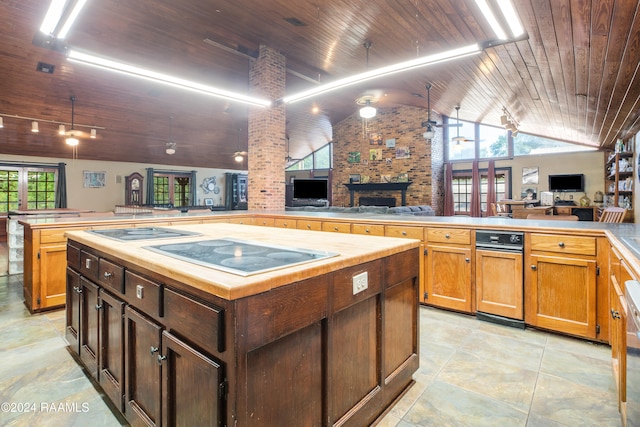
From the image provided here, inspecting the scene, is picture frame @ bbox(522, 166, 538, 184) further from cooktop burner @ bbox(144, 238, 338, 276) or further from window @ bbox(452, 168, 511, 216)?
cooktop burner @ bbox(144, 238, 338, 276)

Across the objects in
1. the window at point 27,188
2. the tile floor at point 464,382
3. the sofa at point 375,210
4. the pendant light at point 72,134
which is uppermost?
the pendant light at point 72,134

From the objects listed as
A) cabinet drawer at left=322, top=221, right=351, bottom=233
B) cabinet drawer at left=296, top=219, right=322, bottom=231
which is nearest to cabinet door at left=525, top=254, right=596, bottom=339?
cabinet drawer at left=322, top=221, right=351, bottom=233

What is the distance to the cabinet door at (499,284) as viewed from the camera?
263 centimetres

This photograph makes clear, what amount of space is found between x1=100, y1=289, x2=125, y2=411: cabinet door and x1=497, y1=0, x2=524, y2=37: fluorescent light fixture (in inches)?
95.5

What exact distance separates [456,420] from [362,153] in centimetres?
1032

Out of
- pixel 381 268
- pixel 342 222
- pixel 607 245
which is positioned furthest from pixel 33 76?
pixel 607 245

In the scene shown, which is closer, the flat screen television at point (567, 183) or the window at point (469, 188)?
the flat screen television at point (567, 183)

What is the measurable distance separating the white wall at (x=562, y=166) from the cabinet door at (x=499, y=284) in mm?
8957

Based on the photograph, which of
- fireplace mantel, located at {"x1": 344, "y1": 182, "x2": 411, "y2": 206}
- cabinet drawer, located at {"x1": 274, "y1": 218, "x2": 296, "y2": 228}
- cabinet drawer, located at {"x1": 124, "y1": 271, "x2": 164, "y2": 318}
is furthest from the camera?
fireplace mantel, located at {"x1": 344, "y1": 182, "x2": 411, "y2": 206}

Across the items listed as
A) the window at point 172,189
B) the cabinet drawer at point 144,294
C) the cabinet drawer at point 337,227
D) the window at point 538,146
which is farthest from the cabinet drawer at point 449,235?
the window at point 172,189

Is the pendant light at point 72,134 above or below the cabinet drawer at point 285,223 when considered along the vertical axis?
above

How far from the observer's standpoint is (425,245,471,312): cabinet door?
290cm

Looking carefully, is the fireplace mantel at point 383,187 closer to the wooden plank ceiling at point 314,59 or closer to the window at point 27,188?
the wooden plank ceiling at point 314,59

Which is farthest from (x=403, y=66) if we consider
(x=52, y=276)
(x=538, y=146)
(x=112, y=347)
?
(x=538, y=146)
